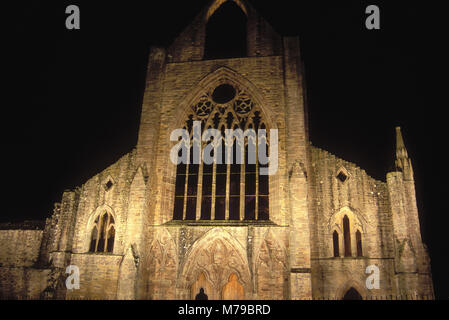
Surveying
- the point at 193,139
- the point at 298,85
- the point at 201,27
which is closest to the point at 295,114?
the point at 298,85

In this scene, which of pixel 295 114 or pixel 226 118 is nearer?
pixel 295 114

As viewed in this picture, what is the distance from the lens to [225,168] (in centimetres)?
1669

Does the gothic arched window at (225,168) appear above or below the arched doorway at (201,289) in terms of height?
above

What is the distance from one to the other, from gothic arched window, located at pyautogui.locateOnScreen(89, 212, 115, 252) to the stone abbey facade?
0.07 m

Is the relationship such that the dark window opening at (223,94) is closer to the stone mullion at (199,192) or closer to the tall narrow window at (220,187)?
the tall narrow window at (220,187)

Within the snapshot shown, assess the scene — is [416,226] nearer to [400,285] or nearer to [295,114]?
[400,285]

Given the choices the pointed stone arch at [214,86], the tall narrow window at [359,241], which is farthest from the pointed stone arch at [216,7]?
the tall narrow window at [359,241]

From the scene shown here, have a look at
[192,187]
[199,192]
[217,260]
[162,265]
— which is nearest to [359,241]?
[217,260]

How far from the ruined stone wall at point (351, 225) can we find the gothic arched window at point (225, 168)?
89.1 inches

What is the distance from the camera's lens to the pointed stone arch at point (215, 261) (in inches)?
579

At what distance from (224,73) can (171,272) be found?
9370 mm

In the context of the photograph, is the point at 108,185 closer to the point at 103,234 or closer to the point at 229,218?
the point at 103,234

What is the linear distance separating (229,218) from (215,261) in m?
1.88

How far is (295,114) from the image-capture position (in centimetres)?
1619
